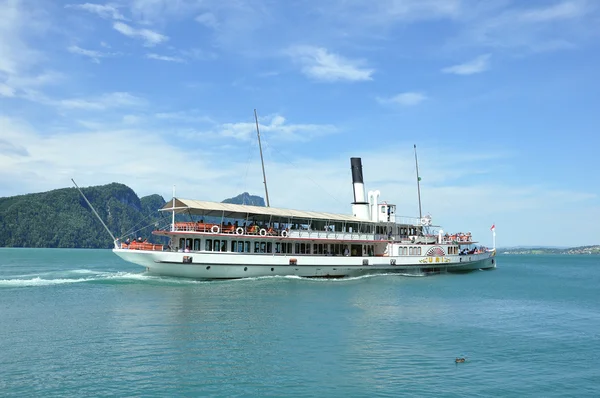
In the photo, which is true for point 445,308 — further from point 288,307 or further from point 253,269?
point 253,269

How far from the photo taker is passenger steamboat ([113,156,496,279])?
40.5 m

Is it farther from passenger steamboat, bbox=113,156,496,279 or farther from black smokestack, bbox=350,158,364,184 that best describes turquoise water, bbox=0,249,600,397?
black smokestack, bbox=350,158,364,184

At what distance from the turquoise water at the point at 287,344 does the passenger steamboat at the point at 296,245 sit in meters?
4.80

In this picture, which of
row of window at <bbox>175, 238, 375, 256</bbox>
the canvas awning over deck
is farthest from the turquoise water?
the canvas awning over deck

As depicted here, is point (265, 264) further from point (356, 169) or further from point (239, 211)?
point (356, 169)

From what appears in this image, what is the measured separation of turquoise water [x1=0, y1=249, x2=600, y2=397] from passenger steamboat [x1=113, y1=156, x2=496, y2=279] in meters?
4.80

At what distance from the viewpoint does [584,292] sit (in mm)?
46094

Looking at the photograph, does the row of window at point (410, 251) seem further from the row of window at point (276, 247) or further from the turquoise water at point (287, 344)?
the turquoise water at point (287, 344)

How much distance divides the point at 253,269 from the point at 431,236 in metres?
25.9

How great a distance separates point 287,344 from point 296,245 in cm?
2696

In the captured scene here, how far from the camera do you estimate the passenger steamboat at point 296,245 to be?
133 feet

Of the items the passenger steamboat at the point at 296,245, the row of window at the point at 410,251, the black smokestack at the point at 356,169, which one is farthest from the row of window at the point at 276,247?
the black smokestack at the point at 356,169

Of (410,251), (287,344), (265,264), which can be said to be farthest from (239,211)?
(287,344)

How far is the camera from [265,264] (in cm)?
4356
